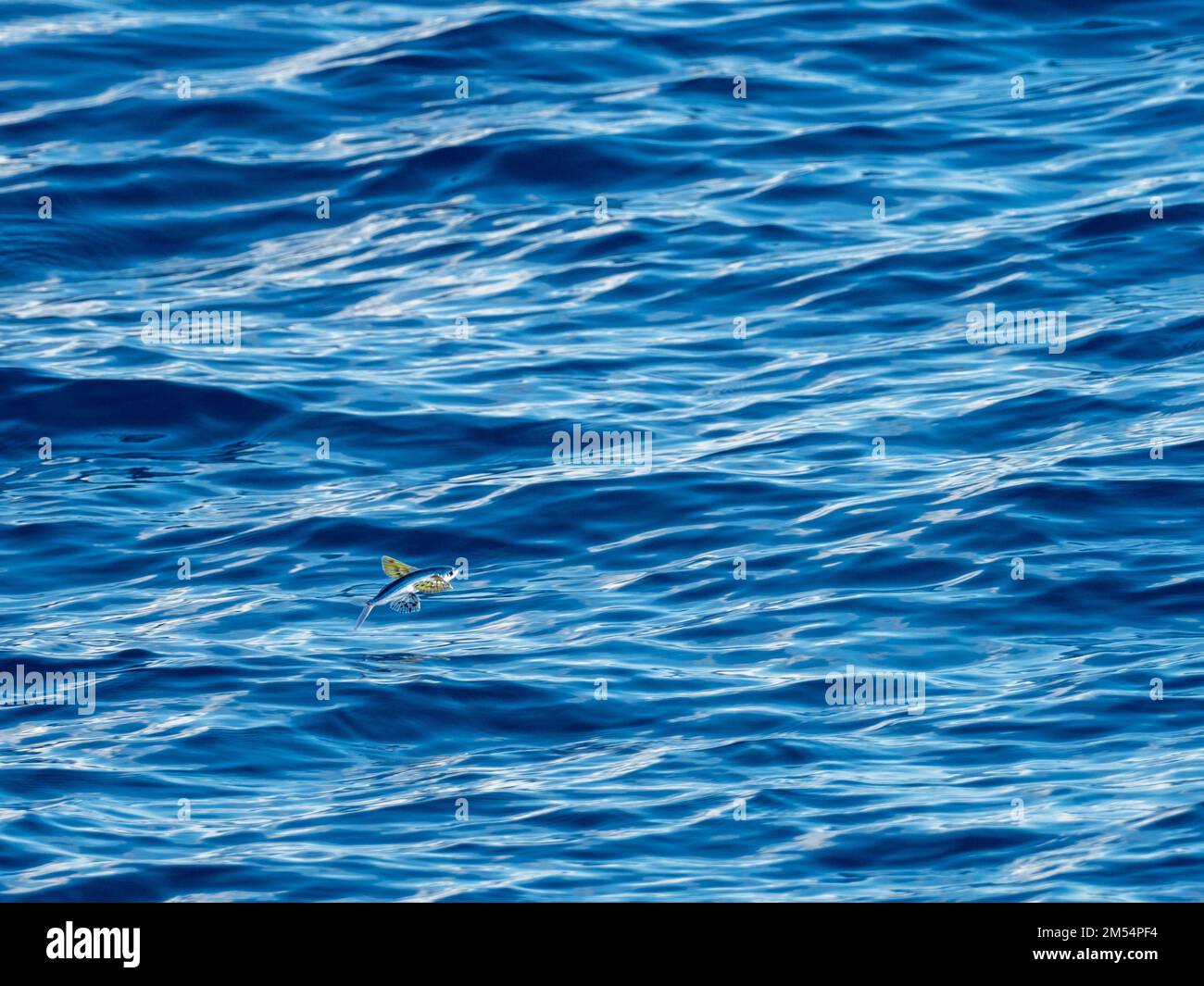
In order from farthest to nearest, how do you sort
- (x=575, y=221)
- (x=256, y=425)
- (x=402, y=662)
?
(x=575, y=221)
(x=256, y=425)
(x=402, y=662)

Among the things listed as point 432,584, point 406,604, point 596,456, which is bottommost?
point 406,604

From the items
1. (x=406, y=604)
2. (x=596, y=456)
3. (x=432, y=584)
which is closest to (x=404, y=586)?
(x=432, y=584)

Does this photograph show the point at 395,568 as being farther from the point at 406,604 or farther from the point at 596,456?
the point at 596,456

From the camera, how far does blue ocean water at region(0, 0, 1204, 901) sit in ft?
28.4

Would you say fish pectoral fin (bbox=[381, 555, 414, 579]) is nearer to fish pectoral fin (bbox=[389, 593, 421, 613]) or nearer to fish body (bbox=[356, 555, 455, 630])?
fish body (bbox=[356, 555, 455, 630])

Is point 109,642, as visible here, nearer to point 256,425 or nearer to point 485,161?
point 256,425

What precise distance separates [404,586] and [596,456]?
244 cm

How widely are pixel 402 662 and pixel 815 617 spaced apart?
1.99m

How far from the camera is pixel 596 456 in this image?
12492 mm

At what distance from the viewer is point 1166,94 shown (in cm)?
1702

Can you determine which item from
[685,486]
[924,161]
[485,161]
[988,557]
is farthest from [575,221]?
[988,557]

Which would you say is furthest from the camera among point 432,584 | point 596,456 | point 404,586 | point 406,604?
point 596,456

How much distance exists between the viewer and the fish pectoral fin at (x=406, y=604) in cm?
1059

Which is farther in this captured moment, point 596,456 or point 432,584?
point 596,456
